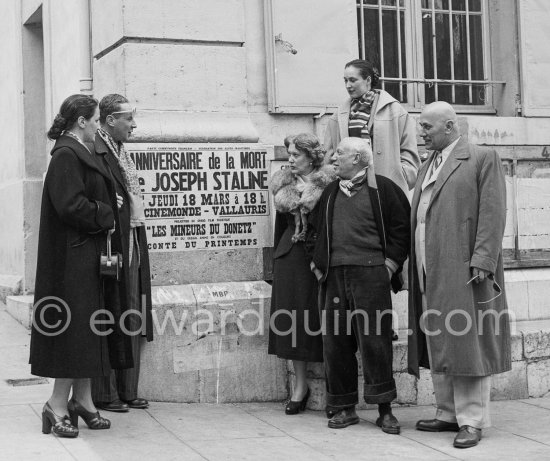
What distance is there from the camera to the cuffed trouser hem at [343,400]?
Result: 6297mm

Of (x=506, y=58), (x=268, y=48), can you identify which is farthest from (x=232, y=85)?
(x=506, y=58)

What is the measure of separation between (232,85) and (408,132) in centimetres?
142

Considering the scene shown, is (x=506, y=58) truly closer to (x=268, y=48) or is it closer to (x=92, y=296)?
(x=268, y=48)

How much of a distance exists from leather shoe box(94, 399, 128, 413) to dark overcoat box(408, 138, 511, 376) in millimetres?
2056

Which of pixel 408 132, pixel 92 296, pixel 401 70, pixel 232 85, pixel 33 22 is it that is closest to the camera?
pixel 92 296

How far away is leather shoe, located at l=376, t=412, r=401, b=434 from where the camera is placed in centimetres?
613

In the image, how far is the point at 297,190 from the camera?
6656 millimetres

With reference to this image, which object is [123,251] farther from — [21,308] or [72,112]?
[21,308]

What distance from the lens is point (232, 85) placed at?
24.3 feet

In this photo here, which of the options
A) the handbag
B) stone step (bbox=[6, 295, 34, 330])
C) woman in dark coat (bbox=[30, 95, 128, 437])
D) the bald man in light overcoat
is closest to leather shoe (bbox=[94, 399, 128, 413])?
woman in dark coat (bbox=[30, 95, 128, 437])

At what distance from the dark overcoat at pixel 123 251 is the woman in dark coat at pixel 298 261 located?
0.88 meters

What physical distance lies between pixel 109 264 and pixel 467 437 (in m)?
2.33

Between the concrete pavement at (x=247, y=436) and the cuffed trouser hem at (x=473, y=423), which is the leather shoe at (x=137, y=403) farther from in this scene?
the cuffed trouser hem at (x=473, y=423)

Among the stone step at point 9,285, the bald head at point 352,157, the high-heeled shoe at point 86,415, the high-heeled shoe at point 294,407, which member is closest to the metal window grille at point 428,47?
the bald head at point 352,157
